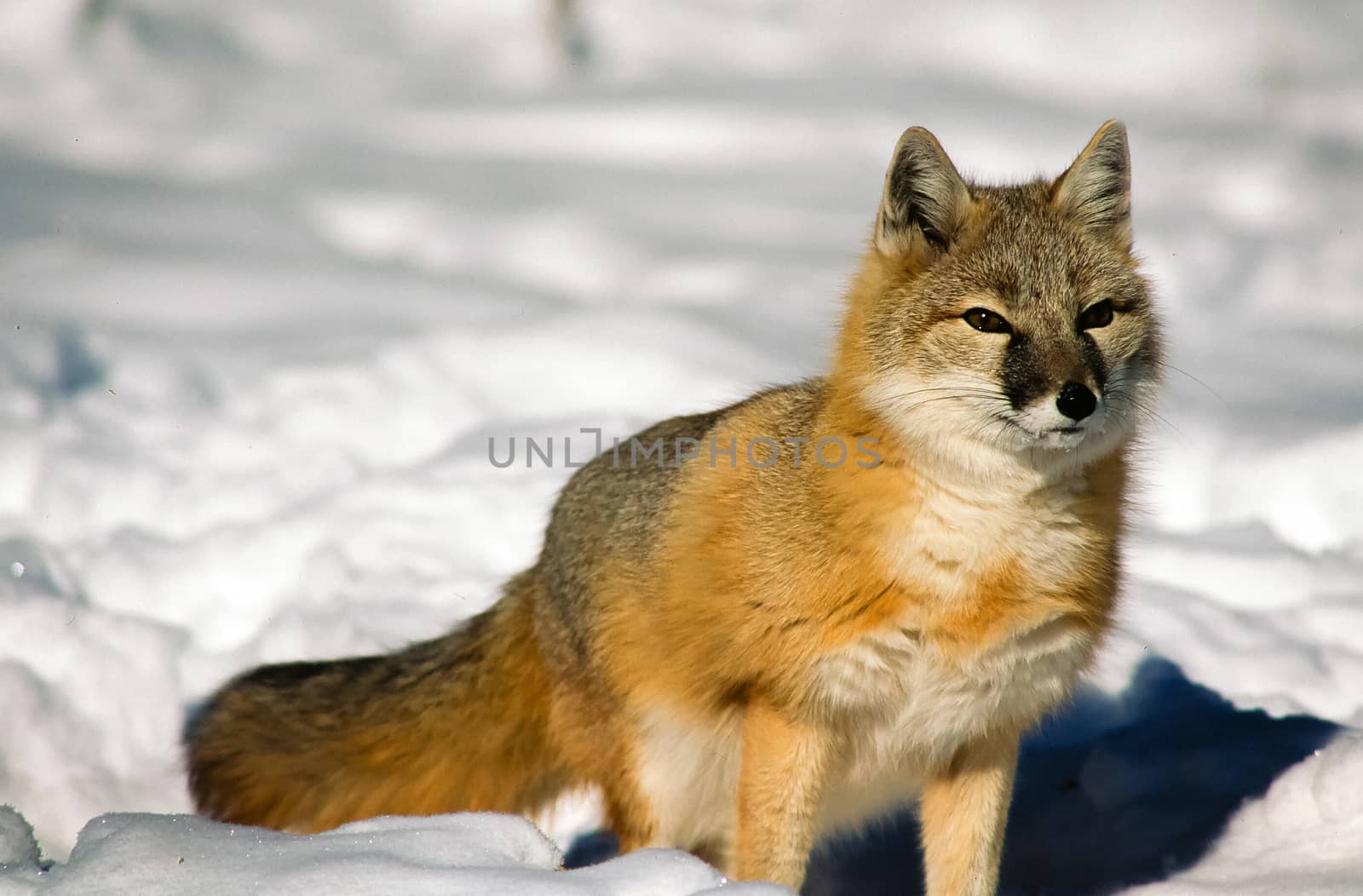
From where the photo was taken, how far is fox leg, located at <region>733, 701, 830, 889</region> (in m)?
2.86

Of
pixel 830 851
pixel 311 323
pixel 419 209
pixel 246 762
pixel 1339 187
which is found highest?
pixel 1339 187

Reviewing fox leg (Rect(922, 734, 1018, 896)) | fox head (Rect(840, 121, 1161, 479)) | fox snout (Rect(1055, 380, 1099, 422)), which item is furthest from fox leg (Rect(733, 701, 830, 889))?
fox snout (Rect(1055, 380, 1099, 422))

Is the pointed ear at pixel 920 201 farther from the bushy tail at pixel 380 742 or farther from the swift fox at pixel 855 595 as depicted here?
the bushy tail at pixel 380 742

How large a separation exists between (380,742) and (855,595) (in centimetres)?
149

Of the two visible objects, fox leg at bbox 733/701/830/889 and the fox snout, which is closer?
the fox snout

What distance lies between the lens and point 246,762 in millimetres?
3447

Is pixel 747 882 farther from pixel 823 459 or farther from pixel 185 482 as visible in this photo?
pixel 185 482

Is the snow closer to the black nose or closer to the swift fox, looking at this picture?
the swift fox

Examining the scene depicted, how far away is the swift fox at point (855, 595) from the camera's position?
2.71 meters

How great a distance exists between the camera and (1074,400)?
2.50 m

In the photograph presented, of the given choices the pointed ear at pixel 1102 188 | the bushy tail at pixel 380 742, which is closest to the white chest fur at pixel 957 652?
the pointed ear at pixel 1102 188

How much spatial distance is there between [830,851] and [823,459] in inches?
65.2

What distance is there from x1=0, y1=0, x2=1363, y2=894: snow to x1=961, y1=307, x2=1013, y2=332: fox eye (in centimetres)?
47

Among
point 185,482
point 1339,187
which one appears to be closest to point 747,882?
point 185,482
